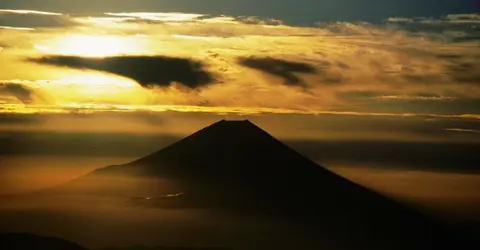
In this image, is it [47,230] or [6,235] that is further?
[47,230]

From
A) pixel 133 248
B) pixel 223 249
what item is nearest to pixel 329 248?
Result: pixel 223 249

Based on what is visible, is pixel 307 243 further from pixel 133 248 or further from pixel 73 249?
pixel 73 249

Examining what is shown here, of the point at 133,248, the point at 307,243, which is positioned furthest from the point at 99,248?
the point at 307,243

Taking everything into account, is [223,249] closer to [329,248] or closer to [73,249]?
[329,248]

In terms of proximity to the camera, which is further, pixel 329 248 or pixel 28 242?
pixel 329 248

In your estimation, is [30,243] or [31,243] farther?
[30,243]

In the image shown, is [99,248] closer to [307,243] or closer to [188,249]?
[188,249]

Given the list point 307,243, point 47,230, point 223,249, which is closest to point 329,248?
point 307,243
